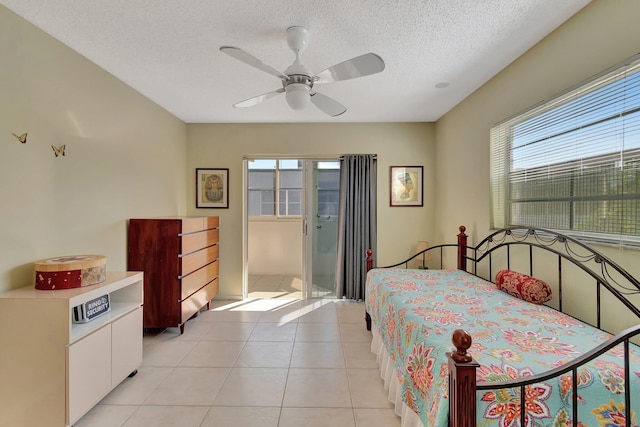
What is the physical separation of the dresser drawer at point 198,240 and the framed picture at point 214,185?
475 millimetres

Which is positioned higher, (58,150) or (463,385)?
(58,150)

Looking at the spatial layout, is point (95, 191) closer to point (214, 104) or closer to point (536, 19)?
point (214, 104)

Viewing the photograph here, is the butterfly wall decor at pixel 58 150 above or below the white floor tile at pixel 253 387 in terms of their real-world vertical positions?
above

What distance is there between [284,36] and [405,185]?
2691mm

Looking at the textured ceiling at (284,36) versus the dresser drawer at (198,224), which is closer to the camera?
the textured ceiling at (284,36)

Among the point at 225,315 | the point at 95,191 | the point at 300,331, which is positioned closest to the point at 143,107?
the point at 95,191

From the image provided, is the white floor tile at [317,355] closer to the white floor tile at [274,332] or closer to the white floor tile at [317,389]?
the white floor tile at [317,389]

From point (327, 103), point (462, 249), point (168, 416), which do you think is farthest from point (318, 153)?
point (168, 416)

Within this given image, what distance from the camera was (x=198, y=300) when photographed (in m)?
3.36

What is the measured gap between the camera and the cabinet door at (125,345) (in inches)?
79.3

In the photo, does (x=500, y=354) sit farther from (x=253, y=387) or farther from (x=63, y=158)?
(x=63, y=158)

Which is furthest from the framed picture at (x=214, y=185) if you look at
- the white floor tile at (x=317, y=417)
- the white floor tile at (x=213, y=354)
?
the white floor tile at (x=317, y=417)

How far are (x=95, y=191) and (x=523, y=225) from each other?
355 centimetres

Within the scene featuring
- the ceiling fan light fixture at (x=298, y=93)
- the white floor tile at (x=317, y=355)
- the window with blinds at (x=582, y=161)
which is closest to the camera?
the window with blinds at (x=582, y=161)
